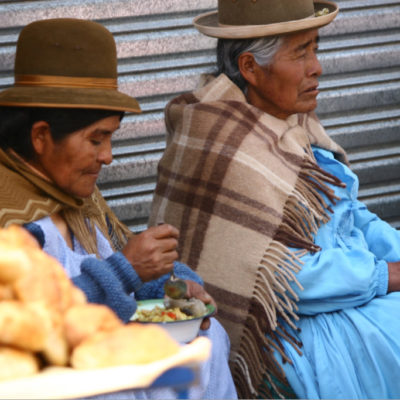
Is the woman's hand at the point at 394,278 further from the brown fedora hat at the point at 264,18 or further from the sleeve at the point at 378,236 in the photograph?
the brown fedora hat at the point at 264,18

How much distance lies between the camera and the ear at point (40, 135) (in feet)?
7.11

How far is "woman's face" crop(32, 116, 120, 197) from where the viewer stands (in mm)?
2184

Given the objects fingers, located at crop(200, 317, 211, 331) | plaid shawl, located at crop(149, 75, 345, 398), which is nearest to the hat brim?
fingers, located at crop(200, 317, 211, 331)

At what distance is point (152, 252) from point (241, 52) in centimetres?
129

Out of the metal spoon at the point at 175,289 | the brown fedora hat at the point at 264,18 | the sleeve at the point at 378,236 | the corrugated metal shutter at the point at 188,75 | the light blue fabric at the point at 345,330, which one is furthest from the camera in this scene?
the corrugated metal shutter at the point at 188,75

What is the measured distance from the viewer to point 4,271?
3.17ft

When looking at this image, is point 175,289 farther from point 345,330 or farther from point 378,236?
point 378,236

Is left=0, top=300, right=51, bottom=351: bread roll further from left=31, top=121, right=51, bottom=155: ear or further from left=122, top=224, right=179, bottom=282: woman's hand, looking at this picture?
left=31, top=121, right=51, bottom=155: ear

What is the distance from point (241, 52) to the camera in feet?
10.3

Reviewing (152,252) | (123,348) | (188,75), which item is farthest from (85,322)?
(188,75)

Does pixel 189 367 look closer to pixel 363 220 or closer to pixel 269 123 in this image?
pixel 269 123

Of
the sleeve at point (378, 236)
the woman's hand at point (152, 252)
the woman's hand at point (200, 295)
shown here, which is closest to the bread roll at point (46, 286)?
the woman's hand at point (152, 252)

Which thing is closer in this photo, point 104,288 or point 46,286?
point 46,286

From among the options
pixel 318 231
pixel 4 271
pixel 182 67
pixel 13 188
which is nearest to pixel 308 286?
pixel 318 231
